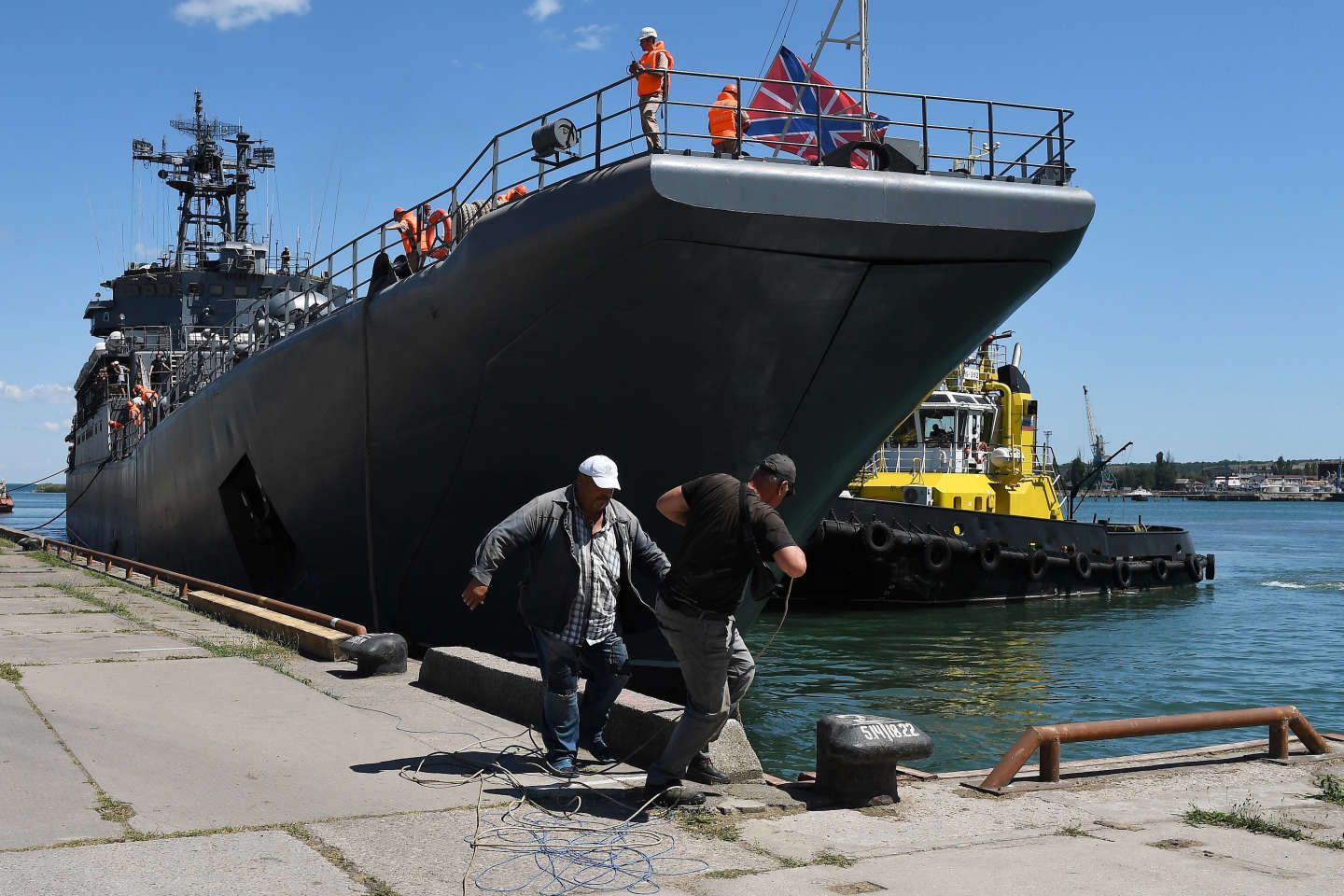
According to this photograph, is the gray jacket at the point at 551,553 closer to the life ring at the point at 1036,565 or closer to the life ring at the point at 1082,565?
the life ring at the point at 1036,565

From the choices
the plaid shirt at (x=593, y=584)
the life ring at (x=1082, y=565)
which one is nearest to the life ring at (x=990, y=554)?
the life ring at (x=1082, y=565)

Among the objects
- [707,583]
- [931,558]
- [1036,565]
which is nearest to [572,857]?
[707,583]

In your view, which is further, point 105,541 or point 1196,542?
point 1196,542

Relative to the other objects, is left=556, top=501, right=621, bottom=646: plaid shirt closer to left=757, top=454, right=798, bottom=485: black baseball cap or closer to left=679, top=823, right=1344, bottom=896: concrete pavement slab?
left=757, top=454, right=798, bottom=485: black baseball cap

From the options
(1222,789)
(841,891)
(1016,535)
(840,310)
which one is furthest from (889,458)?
(841,891)

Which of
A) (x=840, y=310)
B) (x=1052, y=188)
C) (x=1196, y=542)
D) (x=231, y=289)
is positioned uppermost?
(x=231, y=289)

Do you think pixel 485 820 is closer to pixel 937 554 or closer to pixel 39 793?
pixel 39 793

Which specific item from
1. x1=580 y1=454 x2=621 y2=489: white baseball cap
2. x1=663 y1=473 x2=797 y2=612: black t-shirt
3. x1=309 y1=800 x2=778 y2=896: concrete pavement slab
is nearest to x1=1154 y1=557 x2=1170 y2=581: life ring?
x1=580 y1=454 x2=621 y2=489: white baseball cap

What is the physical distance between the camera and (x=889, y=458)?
25.8 m

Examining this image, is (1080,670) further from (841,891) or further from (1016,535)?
(841,891)

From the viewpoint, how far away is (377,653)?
27.1 feet

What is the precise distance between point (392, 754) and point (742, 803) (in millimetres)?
1792

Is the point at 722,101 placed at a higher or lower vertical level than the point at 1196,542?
higher

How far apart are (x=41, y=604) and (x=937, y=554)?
14682mm
